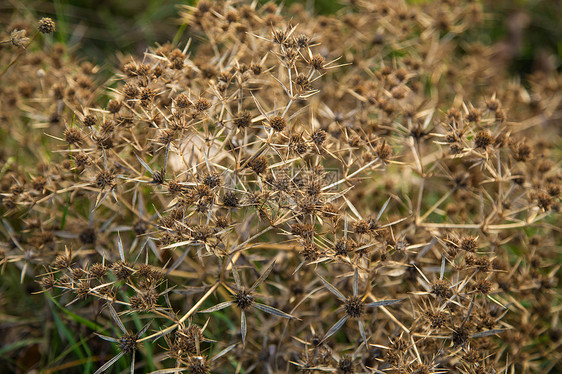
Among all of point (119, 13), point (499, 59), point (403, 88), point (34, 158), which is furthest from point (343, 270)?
point (119, 13)

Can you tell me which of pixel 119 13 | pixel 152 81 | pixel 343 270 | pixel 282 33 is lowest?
pixel 343 270

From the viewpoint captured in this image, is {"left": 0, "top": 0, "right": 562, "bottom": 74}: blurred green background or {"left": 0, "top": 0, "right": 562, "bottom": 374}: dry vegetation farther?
{"left": 0, "top": 0, "right": 562, "bottom": 74}: blurred green background

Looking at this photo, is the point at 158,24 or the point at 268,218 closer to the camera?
the point at 268,218

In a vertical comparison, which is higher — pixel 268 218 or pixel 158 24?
pixel 268 218

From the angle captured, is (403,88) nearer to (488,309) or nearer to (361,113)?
(361,113)

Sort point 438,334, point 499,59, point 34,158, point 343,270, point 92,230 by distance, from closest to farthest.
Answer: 1. point 438,334
2. point 92,230
3. point 343,270
4. point 34,158
5. point 499,59
